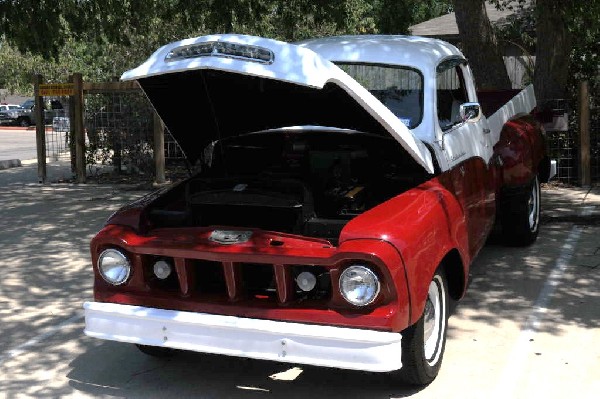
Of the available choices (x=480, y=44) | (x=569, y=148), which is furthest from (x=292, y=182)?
(x=569, y=148)

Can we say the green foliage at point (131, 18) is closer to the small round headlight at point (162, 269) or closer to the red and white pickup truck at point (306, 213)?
the red and white pickup truck at point (306, 213)

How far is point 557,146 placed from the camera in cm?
1124

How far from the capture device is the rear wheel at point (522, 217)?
6.97 meters

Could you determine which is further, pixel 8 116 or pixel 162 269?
pixel 8 116

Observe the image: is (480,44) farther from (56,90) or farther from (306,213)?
(56,90)

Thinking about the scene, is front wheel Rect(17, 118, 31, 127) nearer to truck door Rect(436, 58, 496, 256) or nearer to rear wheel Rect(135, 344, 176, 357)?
truck door Rect(436, 58, 496, 256)

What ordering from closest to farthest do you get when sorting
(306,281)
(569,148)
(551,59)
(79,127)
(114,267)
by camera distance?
(306,281) → (114,267) → (551,59) → (569,148) → (79,127)

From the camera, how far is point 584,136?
35.4 ft

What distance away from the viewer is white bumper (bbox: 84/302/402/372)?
3.61 metres

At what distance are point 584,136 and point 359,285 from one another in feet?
26.9

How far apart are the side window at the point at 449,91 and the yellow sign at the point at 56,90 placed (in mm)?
8894

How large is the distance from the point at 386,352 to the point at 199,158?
2609 mm

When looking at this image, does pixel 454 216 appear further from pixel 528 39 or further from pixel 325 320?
pixel 528 39

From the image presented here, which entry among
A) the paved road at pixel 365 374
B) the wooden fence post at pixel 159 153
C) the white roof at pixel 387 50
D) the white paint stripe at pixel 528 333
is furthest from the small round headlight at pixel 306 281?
the wooden fence post at pixel 159 153
